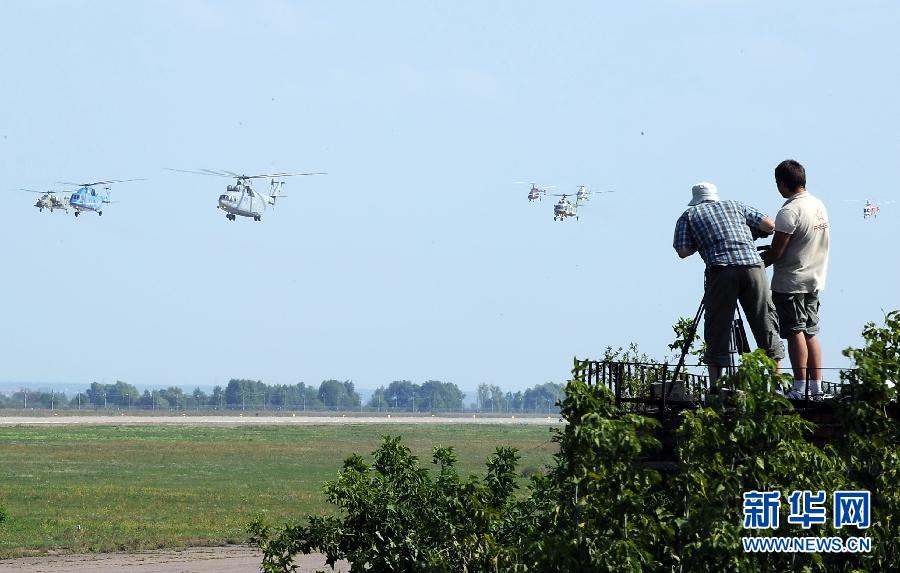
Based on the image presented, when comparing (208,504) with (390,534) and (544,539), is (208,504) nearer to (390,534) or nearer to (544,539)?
(390,534)

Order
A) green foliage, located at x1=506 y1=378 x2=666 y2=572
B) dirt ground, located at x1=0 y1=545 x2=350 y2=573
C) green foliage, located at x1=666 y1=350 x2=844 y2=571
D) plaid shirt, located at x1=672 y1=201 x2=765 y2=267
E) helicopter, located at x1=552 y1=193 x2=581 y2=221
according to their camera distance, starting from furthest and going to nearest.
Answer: helicopter, located at x1=552 y1=193 x2=581 y2=221, dirt ground, located at x1=0 y1=545 x2=350 y2=573, plaid shirt, located at x1=672 y1=201 x2=765 y2=267, green foliage, located at x1=506 y1=378 x2=666 y2=572, green foliage, located at x1=666 y1=350 x2=844 y2=571

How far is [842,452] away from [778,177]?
9.17 ft

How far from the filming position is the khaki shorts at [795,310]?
13156 millimetres

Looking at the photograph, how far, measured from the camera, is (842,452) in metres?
12.5

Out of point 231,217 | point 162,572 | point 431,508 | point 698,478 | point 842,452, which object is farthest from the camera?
point 231,217

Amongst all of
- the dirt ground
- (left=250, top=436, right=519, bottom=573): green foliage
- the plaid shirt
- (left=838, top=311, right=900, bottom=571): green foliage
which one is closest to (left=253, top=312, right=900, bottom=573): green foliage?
(left=838, top=311, right=900, bottom=571): green foliage

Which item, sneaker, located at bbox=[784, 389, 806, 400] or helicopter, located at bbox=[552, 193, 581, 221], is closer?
sneaker, located at bbox=[784, 389, 806, 400]

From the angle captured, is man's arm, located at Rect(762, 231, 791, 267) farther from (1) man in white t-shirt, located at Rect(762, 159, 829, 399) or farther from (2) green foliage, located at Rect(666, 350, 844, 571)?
(2) green foliage, located at Rect(666, 350, 844, 571)

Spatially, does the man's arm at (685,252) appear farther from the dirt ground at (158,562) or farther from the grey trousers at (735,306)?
the dirt ground at (158,562)

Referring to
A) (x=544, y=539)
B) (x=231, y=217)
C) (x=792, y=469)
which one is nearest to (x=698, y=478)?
(x=792, y=469)

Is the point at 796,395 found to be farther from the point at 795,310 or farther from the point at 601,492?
the point at 601,492

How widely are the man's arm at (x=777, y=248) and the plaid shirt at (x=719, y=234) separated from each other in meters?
0.30

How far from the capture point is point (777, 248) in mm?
13109

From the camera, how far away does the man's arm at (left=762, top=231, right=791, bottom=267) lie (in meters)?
13.0
